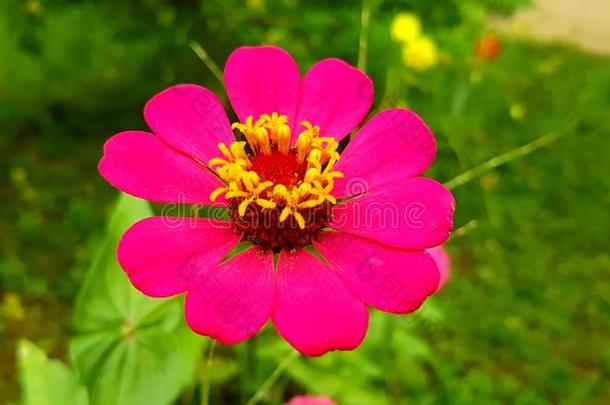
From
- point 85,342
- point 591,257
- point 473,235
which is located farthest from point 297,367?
point 591,257

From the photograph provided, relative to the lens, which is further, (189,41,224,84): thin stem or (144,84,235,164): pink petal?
(189,41,224,84): thin stem

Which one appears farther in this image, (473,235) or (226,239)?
(473,235)

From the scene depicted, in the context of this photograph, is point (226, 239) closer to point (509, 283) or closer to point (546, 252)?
point (509, 283)

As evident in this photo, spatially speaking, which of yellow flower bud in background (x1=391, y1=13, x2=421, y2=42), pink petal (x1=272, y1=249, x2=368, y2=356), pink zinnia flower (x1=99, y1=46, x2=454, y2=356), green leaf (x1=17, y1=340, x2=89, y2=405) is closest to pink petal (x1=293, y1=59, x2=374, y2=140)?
pink zinnia flower (x1=99, y1=46, x2=454, y2=356)

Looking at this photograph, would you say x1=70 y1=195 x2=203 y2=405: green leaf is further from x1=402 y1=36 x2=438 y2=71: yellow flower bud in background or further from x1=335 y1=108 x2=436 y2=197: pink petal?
x1=402 y1=36 x2=438 y2=71: yellow flower bud in background

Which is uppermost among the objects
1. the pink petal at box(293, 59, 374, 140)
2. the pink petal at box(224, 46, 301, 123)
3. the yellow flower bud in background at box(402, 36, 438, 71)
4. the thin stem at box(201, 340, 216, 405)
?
the pink petal at box(224, 46, 301, 123)

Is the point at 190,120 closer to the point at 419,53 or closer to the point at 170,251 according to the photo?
the point at 170,251

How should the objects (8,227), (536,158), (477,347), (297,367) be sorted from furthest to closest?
1. (536,158)
2. (8,227)
3. (477,347)
4. (297,367)
